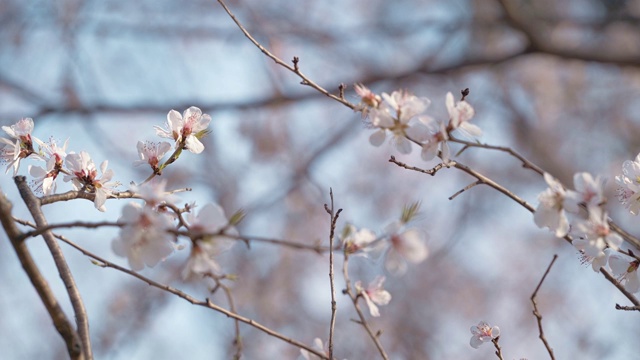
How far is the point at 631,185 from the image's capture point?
3.75 feet

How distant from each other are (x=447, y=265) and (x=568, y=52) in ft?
11.8

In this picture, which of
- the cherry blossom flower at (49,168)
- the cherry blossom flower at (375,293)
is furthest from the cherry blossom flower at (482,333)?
the cherry blossom flower at (49,168)

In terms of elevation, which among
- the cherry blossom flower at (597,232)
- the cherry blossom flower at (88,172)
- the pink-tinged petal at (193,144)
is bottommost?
the cherry blossom flower at (597,232)

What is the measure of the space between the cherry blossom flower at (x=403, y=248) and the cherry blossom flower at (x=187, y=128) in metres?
0.41

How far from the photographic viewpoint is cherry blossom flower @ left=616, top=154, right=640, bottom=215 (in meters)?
1.14

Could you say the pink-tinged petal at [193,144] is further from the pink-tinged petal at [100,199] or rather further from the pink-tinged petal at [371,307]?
the pink-tinged petal at [371,307]

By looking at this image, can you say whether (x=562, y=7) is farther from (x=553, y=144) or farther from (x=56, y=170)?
(x=56, y=170)

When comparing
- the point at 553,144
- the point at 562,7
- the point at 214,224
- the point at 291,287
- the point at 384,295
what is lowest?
the point at 214,224

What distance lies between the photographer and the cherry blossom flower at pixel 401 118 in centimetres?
102

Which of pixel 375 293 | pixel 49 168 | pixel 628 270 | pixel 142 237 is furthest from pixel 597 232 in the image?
pixel 49 168

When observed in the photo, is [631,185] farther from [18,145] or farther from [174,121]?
[18,145]

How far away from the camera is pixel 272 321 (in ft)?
19.5

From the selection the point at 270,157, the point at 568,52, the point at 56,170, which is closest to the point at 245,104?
the point at 270,157

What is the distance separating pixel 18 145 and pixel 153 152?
8.8 inches
